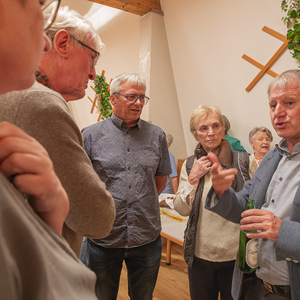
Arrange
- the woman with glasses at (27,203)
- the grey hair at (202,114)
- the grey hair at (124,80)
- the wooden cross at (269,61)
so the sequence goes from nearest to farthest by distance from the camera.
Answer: the woman with glasses at (27,203), the grey hair at (124,80), the grey hair at (202,114), the wooden cross at (269,61)

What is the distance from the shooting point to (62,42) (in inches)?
43.0

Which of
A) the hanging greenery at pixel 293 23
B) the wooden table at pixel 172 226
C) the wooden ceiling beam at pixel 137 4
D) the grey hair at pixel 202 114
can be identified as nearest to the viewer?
the grey hair at pixel 202 114

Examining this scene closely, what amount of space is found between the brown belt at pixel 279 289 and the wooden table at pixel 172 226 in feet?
4.35

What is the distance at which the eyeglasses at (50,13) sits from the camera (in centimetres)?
51

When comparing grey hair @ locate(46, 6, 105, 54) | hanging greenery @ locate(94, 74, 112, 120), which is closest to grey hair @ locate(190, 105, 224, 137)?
grey hair @ locate(46, 6, 105, 54)

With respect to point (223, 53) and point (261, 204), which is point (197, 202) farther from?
point (223, 53)

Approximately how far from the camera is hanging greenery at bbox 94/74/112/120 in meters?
5.95

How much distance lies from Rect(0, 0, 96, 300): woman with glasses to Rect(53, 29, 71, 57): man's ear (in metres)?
0.60

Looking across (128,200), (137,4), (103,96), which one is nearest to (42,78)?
(128,200)

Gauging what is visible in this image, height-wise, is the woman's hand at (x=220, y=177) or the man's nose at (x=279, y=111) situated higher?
the man's nose at (x=279, y=111)

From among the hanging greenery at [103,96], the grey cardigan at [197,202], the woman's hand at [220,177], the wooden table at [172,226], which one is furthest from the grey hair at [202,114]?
the hanging greenery at [103,96]

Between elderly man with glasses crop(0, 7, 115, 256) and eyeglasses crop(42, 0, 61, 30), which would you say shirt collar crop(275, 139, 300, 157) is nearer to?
elderly man with glasses crop(0, 7, 115, 256)

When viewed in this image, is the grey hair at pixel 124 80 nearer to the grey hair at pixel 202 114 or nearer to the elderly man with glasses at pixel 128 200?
the elderly man with glasses at pixel 128 200

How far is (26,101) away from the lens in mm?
767
